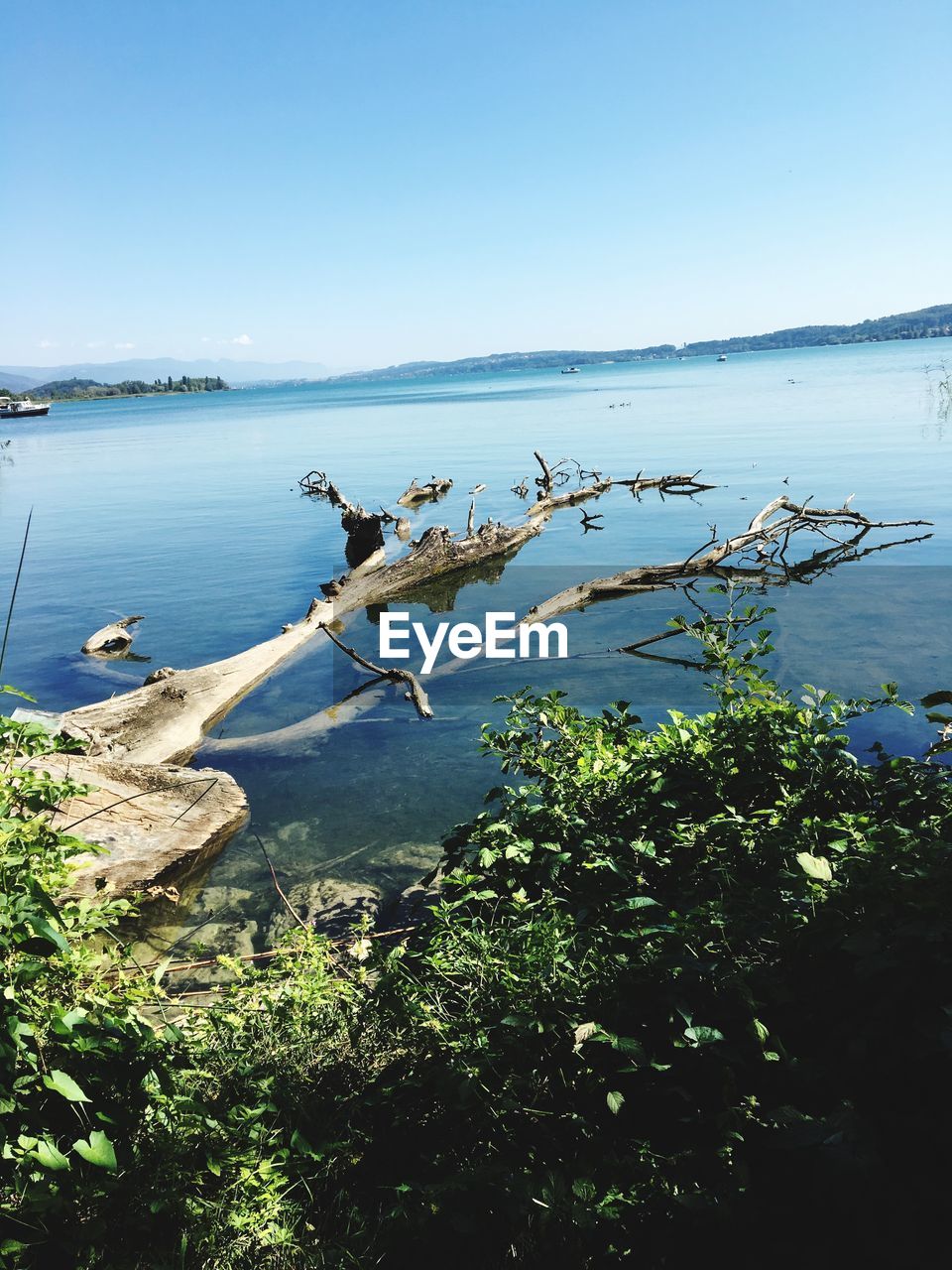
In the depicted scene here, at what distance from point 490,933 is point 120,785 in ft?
16.7

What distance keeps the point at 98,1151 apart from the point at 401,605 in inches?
574

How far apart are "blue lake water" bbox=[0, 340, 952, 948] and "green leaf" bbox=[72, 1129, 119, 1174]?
150 inches

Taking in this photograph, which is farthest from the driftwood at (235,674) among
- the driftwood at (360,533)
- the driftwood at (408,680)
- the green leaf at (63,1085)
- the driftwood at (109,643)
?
the green leaf at (63,1085)

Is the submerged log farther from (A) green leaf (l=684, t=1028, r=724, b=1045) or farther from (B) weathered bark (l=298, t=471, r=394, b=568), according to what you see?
(B) weathered bark (l=298, t=471, r=394, b=568)

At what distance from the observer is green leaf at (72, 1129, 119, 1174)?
2.65m

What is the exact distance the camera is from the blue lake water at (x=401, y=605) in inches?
339

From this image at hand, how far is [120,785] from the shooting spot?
7715 mm

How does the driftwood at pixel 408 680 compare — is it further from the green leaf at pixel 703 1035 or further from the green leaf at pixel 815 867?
the green leaf at pixel 703 1035

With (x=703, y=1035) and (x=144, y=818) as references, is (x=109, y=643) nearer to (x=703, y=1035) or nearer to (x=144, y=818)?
(x=144, y=818)

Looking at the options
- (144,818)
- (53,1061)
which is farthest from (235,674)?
(53,1061)

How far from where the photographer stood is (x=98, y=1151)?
105 inches

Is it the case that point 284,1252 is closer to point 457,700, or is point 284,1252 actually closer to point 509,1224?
point 509,1224

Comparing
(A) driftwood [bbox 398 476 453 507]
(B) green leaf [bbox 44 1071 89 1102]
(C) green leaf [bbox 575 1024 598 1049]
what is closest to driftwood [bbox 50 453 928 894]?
(A) driftwood [bbox 398 476 453 507]

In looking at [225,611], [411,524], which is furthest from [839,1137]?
[411,524]
